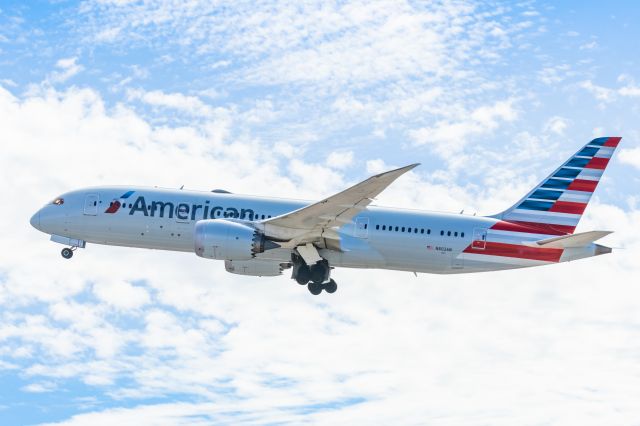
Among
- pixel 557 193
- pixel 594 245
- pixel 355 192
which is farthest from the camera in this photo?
pixel 557 193

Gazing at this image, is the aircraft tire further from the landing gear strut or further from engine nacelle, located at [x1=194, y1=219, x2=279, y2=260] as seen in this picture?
engine nacelle, located at [x1=194, y1=219, x2=279, y2=260]

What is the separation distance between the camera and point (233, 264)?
41.0 meters

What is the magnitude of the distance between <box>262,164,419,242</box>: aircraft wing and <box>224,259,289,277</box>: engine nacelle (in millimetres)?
4054

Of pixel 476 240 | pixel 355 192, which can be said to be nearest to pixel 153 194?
pixel 355 192

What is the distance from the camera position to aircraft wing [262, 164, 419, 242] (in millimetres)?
32938

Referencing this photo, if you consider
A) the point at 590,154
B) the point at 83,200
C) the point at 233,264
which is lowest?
the point at 233,264

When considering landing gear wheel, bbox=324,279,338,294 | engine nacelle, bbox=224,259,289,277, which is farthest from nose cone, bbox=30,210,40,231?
landing gear wheel, bbox=324,279,338,294

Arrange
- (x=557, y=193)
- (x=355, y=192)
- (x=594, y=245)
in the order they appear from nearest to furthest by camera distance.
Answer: (x=355, y=192)
(x=594, y=245)
(x=557, y=193)

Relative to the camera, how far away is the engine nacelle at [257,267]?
40.4m

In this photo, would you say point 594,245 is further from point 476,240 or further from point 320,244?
point 320,244

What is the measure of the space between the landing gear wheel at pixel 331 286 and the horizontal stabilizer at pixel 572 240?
828 centimetres

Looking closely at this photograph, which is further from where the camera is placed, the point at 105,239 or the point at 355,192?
the point at 105,239

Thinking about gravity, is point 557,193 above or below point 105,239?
above

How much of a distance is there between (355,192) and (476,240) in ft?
22.8
